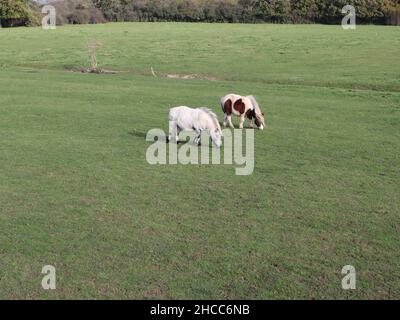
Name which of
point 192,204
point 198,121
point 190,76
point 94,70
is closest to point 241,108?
point 198,121

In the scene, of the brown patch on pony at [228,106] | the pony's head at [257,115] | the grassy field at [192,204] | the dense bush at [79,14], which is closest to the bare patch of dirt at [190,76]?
the grassy field at [192,204]

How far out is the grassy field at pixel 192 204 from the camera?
8.32 meters

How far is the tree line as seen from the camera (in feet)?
261

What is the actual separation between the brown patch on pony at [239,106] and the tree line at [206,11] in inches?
2588

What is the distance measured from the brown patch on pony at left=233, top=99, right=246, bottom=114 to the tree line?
216 ft

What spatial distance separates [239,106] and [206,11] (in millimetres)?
80705

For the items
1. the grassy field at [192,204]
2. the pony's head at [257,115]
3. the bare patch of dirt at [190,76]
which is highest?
the bare patch of dirt at [190,76]

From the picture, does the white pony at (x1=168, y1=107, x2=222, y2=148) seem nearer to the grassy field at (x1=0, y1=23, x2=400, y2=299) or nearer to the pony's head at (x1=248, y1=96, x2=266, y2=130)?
the grassy field at (x1=0, y1=23, x2=400, y2=299)

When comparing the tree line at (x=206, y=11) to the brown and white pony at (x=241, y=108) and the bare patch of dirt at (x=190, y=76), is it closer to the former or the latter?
the bare patch of dirt at (x=190, y=76)

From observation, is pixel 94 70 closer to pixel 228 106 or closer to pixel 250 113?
pixel 228 106

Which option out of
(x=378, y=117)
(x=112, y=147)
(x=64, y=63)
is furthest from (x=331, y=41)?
(x=112, y=147)

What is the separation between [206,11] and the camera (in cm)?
9525
